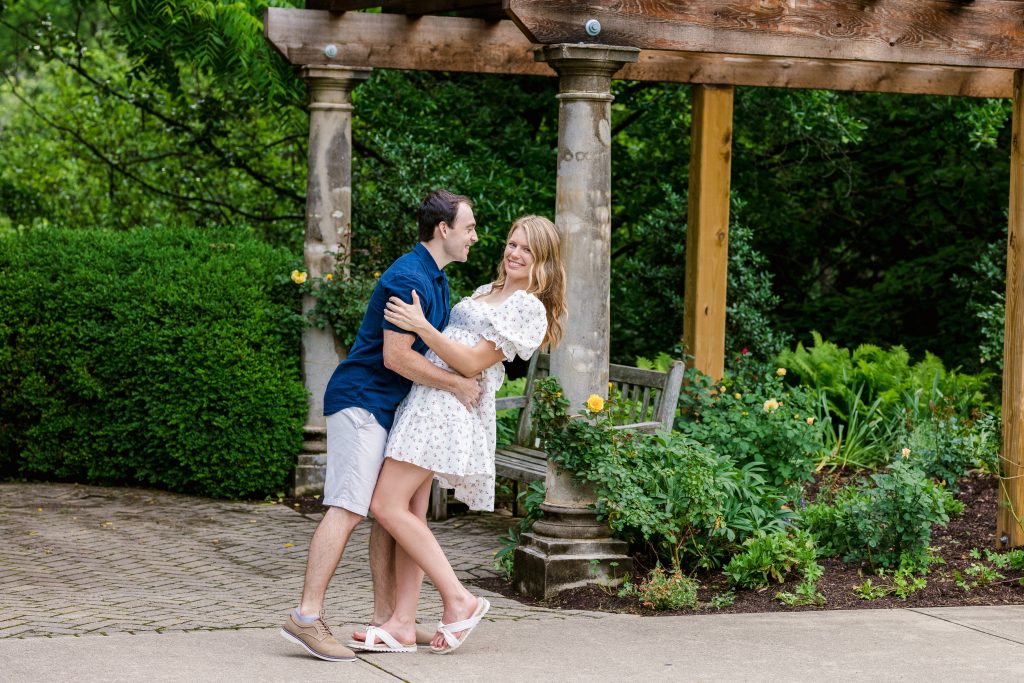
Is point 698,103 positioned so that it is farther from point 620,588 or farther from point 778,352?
point 620,588

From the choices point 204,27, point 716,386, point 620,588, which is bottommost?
point 620,588

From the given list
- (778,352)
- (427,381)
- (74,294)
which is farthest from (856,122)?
(427,381)

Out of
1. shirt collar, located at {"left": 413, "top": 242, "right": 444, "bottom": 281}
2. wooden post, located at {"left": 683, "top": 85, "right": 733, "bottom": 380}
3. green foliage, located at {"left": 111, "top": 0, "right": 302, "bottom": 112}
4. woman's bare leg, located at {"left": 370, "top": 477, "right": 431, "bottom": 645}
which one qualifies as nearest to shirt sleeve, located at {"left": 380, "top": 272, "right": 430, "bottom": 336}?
shirt collar, located at {"left": 413, "top": 242, "right": 444, "bottom": 281}

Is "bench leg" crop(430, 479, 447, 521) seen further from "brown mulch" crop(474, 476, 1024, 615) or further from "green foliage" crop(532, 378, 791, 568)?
"green foliage" crop(532, 378, 791, 568)

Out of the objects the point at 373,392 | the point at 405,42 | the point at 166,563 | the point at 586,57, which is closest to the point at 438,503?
the point at 166,563

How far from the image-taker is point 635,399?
24.9ft

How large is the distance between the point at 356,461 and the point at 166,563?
7.77 ft

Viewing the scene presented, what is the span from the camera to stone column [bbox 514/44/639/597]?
233 inches

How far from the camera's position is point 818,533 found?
670 cm

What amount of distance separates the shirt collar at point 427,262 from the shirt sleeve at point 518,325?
259 millimetres

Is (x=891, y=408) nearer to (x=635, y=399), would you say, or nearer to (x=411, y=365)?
(x=635, y=399)

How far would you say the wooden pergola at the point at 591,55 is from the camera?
5.94 m

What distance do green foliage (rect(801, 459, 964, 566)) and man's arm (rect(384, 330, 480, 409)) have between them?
2.52 m

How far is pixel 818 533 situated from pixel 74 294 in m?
4.91
